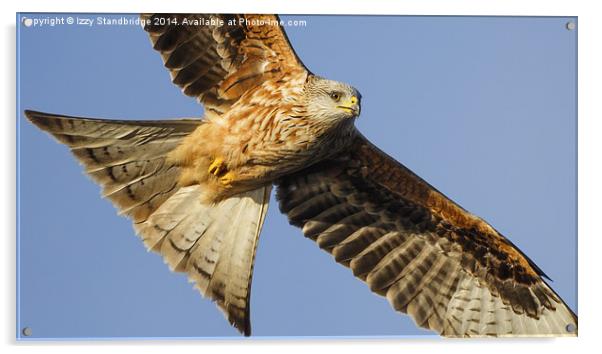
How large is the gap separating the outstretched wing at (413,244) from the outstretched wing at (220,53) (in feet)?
2.44

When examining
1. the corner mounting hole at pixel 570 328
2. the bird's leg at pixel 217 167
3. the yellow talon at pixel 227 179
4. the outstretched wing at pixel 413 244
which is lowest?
the corner mounting hole at pixel 570 328

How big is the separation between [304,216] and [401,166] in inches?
29.3

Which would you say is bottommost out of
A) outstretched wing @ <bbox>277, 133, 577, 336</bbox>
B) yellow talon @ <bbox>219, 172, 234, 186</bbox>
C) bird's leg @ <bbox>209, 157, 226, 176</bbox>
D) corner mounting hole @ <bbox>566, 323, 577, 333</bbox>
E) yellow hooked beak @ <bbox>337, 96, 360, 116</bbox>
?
corner mounting hole @ <bbox>566, 323, 577, 333</bbox>

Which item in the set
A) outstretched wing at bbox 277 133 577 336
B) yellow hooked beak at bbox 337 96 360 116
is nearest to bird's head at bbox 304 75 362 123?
yellow hooked beak at bbox 337 96 360 116

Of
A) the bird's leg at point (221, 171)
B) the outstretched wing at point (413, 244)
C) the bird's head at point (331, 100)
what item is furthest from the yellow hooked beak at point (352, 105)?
the bird's leg at point (221, 171)

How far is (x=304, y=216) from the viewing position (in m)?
7.64

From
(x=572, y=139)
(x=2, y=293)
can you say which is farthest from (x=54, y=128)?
(x=572, y=139)

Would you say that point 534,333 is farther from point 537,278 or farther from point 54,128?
point 54,128

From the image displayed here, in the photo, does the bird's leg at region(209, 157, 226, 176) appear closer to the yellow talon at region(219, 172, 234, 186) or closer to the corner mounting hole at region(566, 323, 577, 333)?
the yellow talon at region(219, 172, 234, 186)

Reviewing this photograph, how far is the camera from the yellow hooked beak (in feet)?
22.7

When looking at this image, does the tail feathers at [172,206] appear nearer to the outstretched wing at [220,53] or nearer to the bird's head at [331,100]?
the outstretched wing at [220,53]

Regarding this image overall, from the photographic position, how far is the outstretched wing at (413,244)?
A: 745 cm

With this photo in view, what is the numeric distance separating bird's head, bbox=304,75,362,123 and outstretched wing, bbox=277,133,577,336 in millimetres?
461

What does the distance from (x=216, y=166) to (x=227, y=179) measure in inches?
4.5
